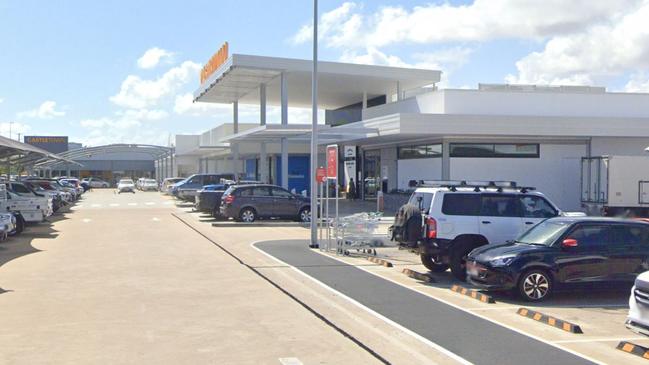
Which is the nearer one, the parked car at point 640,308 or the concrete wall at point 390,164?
the parked car at point 640,308

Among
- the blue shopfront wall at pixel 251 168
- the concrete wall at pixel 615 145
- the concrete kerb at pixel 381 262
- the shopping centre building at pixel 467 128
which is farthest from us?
the blue shopfront wall at pixel 251 168

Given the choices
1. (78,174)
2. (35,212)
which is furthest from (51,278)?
(78,174)

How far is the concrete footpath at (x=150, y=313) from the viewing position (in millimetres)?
7875

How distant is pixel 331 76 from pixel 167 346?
29.5m

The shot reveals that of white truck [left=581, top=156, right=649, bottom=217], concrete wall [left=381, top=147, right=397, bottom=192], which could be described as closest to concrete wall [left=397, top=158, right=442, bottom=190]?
concrete wall [left=381, top=147, right=397, bottom=192]

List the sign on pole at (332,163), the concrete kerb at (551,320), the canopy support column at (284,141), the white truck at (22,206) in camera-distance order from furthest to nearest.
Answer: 1. the canopy support column at (284,141)
2. the white truck at (22,206)
3. the sign on pole at (332,163)
4. the concrete kerb at (551,320)

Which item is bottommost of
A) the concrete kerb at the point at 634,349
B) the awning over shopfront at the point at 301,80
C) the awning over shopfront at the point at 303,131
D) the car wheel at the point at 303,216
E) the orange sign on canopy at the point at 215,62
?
the concrete kerb at the point at 634,349

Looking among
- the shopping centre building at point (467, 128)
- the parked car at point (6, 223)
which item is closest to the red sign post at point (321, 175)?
the shopping centre building at point (467, 128)

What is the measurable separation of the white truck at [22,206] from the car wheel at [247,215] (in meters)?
7.38

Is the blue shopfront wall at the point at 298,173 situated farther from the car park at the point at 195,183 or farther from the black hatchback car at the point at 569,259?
the black hatchback car at the point at 569,259

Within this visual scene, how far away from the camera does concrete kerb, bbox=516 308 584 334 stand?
362 inches

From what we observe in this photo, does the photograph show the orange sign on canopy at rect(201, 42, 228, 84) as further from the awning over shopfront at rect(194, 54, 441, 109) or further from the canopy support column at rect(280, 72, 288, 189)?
the canopy support column at rect(280, 72, 288, 189)

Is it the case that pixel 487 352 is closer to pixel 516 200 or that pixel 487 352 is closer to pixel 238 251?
pixel 516 200

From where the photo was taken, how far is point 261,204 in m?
27.8
